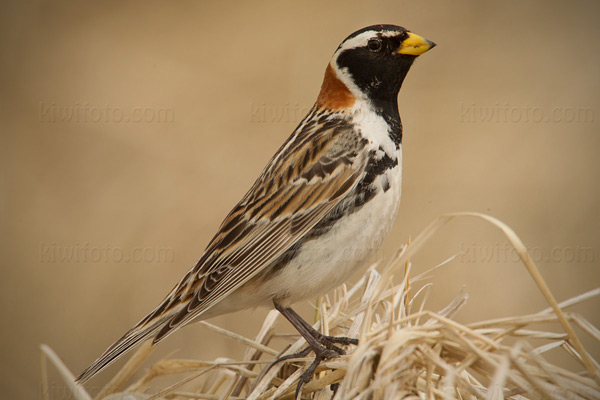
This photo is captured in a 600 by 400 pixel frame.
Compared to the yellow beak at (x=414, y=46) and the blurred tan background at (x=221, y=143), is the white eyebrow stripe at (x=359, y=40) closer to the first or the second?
the yellow beak at (x=414, y=46)

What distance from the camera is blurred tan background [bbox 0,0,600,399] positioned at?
21.5ft

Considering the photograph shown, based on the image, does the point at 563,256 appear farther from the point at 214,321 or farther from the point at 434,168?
the point at 214,321

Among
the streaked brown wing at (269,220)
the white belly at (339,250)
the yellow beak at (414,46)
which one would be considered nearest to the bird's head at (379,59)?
the yellow beak at (414,46)

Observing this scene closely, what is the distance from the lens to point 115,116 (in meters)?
7.51

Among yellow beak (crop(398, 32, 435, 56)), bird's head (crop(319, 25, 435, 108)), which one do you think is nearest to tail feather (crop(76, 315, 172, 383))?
bird's head (crop(319, 25, 435, 108))

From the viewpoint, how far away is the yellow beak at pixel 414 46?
4.36m

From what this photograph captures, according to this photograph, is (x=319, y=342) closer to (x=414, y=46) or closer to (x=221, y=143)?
(x=414, y=46)

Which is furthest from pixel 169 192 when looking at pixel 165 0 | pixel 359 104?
pixel 359 104

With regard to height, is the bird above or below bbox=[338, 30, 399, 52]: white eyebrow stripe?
below

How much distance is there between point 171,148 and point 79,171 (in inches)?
38.9

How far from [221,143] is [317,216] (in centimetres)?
363

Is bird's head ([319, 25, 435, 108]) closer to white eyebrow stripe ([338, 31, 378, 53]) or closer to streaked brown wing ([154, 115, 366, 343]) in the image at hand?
white eyebrow stripe ([338, 31, 378, 53])

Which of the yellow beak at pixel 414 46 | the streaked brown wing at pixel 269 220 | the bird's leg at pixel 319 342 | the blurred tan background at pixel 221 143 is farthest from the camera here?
the blurred tan background at pixel 221 143

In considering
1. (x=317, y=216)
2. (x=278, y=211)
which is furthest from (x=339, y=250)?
(x=278, y=211)
